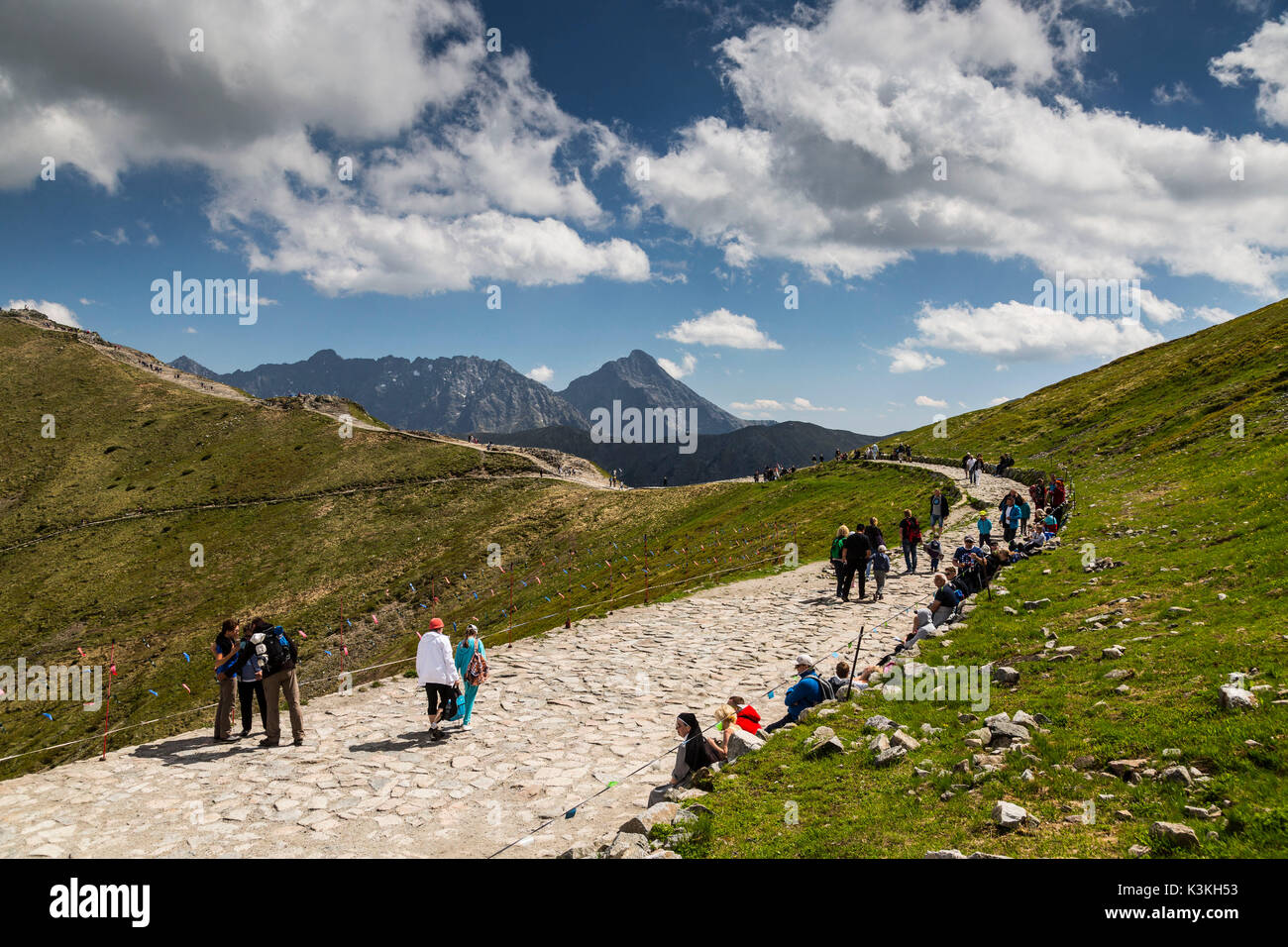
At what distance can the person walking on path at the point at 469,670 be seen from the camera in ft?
47.9

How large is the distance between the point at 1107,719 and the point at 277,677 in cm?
1583

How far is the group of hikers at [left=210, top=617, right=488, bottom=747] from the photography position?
1402 centimetres

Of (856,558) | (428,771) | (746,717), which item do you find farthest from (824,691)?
(856,558)

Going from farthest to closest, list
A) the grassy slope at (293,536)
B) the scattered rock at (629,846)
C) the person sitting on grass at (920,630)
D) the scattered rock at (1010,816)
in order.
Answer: the grassy slope at (293,536) < the person sitting on grass at (920,630) < the scattered rock at (629,846) < the scattered rock at (1010,816)

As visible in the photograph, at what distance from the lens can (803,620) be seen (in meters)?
21.8

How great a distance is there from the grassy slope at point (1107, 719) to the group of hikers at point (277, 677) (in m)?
7.45

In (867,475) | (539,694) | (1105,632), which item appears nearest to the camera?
(1105,632)

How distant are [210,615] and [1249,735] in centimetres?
7310

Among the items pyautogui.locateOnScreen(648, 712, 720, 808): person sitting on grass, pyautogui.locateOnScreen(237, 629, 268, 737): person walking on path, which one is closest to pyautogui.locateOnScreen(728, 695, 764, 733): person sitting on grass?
pyautogui.locateOnScreen(648, 712, 720, 808): person sitting on grass

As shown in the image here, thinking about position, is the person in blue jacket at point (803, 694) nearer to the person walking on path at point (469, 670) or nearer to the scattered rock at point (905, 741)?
the scattered rock at point (905, 741)

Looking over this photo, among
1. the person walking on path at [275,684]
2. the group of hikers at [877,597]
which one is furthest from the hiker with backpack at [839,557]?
the person walking on path at [275,684]

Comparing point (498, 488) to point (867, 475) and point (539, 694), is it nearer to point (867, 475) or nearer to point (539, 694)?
point (867, 475)
